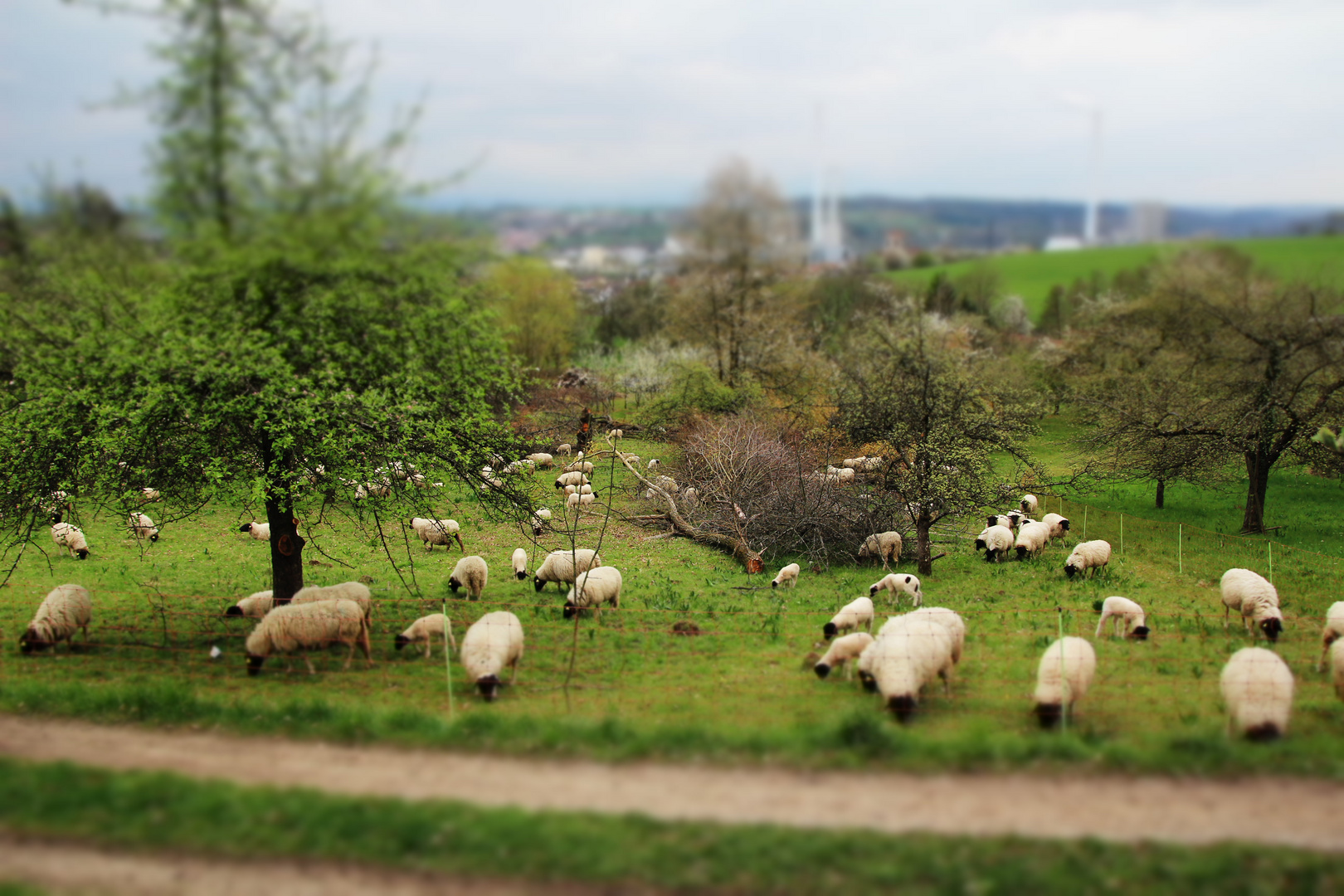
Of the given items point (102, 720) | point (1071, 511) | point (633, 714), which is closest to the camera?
point (102, 720)

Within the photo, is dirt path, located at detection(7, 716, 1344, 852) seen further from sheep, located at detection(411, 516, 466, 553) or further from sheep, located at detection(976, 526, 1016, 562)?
sheep, located at detection(976, 526, 1016, 562)

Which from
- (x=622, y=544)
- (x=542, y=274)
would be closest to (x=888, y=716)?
(x=622, y=544)

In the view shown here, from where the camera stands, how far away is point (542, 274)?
165 ft

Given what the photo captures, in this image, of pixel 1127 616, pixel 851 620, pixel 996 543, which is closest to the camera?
pixel 851 620

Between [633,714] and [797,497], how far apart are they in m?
11.7

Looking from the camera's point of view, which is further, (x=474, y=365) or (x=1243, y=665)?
(x=474, y=365)

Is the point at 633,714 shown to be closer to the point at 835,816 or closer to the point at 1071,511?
the point at 835,816

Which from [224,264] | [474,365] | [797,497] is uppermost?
[224,264]

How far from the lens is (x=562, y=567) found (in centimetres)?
1861

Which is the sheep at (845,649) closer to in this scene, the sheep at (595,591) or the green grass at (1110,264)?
the sheep at (595,591)

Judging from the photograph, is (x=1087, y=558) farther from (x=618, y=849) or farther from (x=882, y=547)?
(x=618, y=849)

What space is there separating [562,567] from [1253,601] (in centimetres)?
1259

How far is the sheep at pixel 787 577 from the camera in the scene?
19.7 meters

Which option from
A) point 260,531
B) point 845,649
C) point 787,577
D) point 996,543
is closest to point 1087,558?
point 996,543
